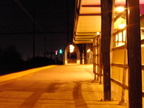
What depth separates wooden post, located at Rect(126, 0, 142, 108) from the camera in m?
4.70

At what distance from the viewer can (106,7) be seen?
768 cm

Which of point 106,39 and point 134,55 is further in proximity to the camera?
point 106,39

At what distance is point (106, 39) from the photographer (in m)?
7.87

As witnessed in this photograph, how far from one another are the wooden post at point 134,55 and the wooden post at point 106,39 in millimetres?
2833

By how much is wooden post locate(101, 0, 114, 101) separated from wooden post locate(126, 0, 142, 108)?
9.30ft

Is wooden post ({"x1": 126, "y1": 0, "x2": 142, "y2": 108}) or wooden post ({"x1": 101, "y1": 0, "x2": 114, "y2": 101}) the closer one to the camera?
→ wooden post ({"x1": 126, "y1": 0, "x2": 142, "y2": 108})

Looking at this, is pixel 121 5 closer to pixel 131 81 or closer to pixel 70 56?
pixel 131 81

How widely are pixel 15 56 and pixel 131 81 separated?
302ft

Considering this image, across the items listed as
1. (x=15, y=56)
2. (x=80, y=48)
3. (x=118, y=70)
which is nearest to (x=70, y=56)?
(x=80, y=48)

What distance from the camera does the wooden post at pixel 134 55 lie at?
185 inches

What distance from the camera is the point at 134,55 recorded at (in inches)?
186

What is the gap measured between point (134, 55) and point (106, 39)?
125 inches

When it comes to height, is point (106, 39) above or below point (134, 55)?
above

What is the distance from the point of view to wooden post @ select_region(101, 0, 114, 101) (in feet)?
25.1
